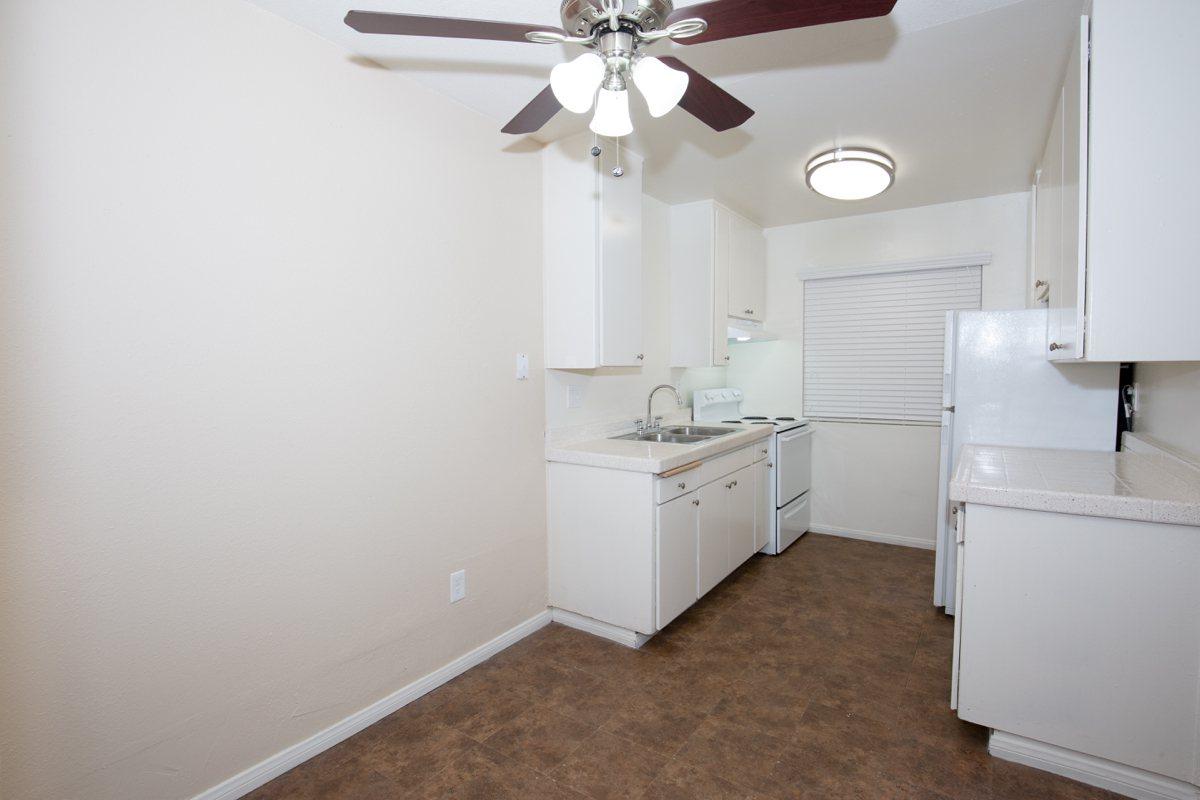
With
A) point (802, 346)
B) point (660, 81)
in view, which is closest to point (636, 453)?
point (660, 81)

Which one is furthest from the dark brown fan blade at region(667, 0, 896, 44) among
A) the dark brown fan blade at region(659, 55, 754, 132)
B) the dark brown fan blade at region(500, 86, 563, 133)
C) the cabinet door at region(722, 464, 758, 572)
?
the cabinet door at region(722, 464, 758, 572)

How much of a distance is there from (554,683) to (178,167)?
2.15 meters

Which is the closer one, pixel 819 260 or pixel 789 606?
pixel 789 606

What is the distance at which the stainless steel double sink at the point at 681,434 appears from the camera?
3277 millimetres

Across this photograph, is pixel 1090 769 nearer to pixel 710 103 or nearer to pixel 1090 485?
A: pixel 1090 485

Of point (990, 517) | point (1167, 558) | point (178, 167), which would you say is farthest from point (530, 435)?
point (1167, 558)

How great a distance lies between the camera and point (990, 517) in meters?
1.74

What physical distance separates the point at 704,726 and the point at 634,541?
2.51ft

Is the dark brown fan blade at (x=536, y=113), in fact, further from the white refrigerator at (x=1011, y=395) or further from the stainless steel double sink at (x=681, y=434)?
the white refrigerator at (x=1011, y=395)

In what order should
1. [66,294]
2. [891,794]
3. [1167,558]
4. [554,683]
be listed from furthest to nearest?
1. [554,683]
2. [891,794]
3. [1167,558]
4. [66,294]

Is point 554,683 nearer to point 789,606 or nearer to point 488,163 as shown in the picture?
point 789,606

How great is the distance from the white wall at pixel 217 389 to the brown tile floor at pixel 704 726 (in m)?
0.26

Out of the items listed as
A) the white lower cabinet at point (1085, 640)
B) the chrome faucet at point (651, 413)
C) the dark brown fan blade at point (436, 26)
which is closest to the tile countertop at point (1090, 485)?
the white lower cabinet at point (1085, 640)

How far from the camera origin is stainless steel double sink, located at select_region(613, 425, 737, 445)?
328 centimetres
